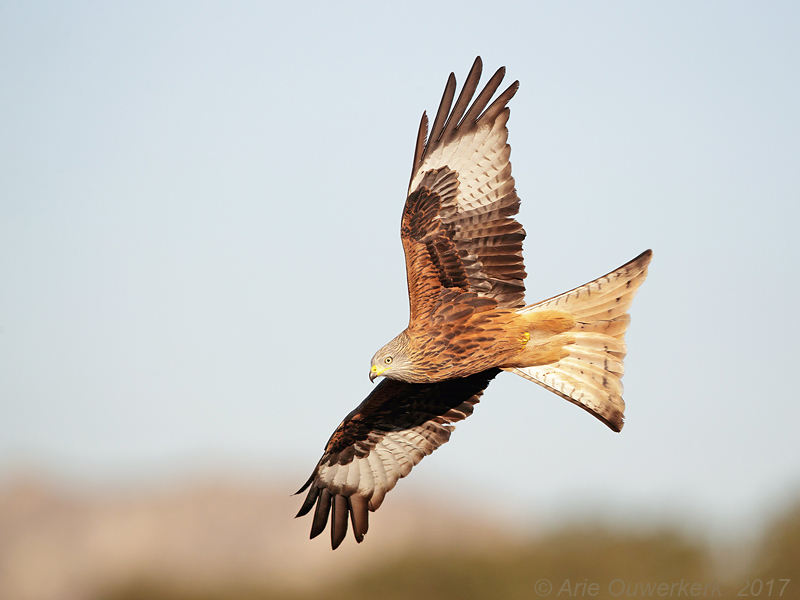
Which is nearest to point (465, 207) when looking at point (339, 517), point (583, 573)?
point (339, 517)

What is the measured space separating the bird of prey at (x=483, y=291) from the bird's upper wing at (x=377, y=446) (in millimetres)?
1304

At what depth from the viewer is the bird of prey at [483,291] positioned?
8.61 metres

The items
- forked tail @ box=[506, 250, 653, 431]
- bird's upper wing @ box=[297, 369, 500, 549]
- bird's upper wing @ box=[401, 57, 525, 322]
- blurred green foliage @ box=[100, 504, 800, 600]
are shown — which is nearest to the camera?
bird's upper wing @ box=[401, 57, 525, 322]

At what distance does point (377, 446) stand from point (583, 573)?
2426 centimetres

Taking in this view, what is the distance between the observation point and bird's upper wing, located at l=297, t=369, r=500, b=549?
10.2 metres

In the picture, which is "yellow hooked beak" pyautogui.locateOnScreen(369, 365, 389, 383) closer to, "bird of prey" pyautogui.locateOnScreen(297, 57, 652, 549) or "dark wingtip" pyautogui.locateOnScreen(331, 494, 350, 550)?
"bird of prey" pyautogui.locateOnScreen(297, 57, 652, 549)

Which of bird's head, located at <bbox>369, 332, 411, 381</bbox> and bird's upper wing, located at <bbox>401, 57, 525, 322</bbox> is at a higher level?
bird's upper wing, located at <bbox>401, 57, 525, 322</bbox>

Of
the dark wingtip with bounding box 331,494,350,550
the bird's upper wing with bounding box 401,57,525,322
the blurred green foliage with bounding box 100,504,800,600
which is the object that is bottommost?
the blurred green foliage with bounding box 100,504,800,600

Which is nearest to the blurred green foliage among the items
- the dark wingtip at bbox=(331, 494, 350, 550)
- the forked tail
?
the dark wingtip at bbox=(331, 494, 350, 550)

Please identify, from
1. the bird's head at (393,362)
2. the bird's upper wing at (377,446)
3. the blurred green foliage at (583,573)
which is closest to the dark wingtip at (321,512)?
the bird's upper wing at (377,446)

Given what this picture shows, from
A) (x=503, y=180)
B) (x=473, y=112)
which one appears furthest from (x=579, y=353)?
(x=473, y=112)

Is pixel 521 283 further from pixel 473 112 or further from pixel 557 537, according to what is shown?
pixel 557 537

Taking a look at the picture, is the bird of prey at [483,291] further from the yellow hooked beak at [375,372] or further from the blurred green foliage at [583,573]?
the blurred green foliage at [583,573]

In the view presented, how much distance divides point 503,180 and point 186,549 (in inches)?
2654
